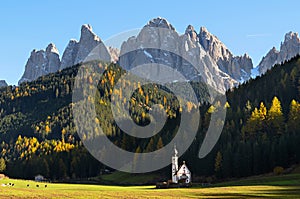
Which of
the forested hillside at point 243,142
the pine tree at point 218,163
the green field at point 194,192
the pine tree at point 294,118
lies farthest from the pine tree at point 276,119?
A: the green field at point 194,192

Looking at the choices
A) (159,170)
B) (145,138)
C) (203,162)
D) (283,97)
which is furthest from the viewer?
(145,138)

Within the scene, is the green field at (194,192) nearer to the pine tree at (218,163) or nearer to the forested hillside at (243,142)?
the forested hillside at (243,142)

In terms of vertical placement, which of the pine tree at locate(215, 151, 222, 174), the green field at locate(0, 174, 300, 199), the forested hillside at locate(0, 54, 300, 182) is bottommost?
the green field at locate(0, 174, 300, 199)

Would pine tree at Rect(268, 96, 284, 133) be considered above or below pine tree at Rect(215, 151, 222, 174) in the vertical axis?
above

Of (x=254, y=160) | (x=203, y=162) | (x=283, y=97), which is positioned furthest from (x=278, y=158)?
(x=283, y=97)

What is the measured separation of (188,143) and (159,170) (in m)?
14.6

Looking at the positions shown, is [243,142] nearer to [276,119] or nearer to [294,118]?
[276,119]

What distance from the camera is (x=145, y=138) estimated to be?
175 m

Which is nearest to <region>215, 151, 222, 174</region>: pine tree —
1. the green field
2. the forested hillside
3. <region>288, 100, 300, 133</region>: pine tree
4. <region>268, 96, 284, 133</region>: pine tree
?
the forested hillside

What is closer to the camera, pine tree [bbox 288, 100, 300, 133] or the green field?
the green field

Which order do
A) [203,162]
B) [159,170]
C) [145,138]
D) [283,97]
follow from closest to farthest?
1. [203,162]
2. [159,170]
3. [283,97]
4. [145,138]

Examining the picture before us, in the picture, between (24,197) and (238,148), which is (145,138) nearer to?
(238,148)

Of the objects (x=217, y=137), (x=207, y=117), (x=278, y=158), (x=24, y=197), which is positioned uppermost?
(x=207, y=117)

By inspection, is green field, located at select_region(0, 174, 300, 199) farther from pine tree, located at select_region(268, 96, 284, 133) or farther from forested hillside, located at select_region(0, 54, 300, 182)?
pine tree, located at select_region(268, 96, 284, 133)
